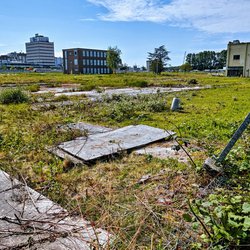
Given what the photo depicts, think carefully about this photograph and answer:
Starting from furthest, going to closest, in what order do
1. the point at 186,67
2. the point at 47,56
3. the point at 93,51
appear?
the point at 47,56, the point at 93,51, the point at 186,67

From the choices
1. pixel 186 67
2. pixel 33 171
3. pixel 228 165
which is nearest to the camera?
pixel 228 165

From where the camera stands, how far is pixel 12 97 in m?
9.27

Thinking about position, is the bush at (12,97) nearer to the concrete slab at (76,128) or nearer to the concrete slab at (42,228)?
the concrete slab at (76,128)

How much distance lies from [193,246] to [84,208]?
39.8 inches

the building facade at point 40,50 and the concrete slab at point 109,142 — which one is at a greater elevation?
the building facade at point 40,50

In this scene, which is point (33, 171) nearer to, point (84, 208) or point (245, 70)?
point (84, 208)

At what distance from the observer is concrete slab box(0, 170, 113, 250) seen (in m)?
1.72

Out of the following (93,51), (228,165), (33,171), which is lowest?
(33,171)

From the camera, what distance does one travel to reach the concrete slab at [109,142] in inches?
143

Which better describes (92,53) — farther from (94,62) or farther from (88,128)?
(88,128)

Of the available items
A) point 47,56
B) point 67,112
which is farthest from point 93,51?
point 67,112

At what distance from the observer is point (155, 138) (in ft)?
14.2

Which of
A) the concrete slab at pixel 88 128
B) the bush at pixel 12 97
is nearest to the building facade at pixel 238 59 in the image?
the bush at pixel 12 97

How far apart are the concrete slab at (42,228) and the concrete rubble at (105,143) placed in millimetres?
1181
